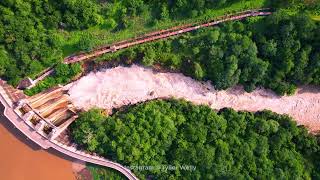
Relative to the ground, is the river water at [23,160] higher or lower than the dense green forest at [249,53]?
lower

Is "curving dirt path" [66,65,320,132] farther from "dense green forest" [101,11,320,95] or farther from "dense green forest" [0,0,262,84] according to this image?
"dense green forest" [0,0,262,84]

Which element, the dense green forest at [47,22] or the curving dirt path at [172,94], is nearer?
the dense green forest at [47,22]

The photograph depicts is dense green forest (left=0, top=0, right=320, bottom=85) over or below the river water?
over

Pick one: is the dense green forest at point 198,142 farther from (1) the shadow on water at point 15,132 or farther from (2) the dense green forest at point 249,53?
(1) the shadow on water at point 15,132

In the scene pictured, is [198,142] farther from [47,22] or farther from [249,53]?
[47,22]

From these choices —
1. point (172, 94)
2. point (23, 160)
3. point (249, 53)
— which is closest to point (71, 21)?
point (172, 94)

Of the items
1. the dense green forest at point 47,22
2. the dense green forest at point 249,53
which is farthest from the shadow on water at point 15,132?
the dense green forest at point 249,53

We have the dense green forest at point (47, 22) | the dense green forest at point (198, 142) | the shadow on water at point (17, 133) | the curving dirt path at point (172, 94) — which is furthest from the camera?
the curving dirt path at point (172, 94)

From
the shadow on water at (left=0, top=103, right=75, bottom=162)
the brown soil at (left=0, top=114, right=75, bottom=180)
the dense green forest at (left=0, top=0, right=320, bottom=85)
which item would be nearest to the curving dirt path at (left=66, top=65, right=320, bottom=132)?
the dense green forest at (left=0, top=0, right=320, bottom=85)
